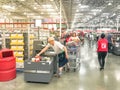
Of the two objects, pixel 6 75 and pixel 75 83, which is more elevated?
pixel 6 75

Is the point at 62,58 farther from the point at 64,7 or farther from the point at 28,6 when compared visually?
the point at 28,6

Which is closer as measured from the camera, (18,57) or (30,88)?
(30,88)

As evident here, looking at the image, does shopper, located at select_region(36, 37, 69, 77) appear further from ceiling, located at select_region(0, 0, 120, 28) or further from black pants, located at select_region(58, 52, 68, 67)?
ceiling, located at select_region(0, 0, 120, 28)

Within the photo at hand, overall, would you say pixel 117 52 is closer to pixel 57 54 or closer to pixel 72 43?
pixel 72 43

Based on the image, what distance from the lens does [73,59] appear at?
7160 millimetres

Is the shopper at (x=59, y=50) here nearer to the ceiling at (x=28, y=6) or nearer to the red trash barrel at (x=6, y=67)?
the red trash barrel at (x=6, y=67)

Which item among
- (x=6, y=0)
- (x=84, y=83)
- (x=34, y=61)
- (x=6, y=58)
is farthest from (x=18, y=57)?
(x=6, y=0)

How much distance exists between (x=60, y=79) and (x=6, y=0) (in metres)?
14.3

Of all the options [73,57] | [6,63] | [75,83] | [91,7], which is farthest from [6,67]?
[91,7]

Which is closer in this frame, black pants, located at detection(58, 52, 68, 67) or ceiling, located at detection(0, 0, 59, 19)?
black pants, located at detection(58, 52, 68, 67)

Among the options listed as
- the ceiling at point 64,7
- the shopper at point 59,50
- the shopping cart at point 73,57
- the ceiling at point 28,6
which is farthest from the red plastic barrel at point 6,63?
the ceiling at point 28,6

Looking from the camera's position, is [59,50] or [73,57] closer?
[59,50]

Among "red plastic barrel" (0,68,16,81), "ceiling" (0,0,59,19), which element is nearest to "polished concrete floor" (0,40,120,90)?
"red plastic barrel" (0,68,16,81)

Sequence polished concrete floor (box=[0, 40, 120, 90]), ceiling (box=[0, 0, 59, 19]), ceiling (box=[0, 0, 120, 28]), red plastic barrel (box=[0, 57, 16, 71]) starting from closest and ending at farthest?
polished concrete floor (box=[0, 40, 120, 90]), red plastic barrel (box=[0, 57, 16, 71]), ceiling (box=[0, 0, 120, 28]), ceiling (box=[0, 0, 59, 19])
